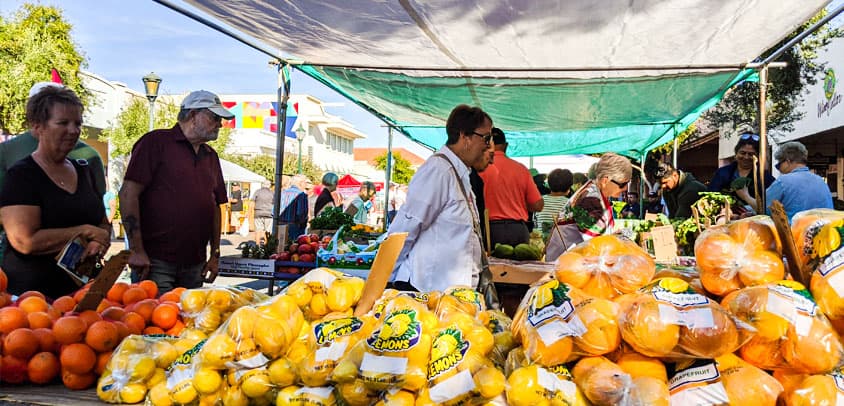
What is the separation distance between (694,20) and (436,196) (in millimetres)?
2325

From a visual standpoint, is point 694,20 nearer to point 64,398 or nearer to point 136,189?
point 136,189

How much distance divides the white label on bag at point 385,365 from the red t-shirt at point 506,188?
4.16 m

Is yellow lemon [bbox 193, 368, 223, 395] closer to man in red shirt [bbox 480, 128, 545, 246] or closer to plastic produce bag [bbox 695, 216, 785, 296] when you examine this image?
plastic produce bag [bbox 695, 216, 785, 296]

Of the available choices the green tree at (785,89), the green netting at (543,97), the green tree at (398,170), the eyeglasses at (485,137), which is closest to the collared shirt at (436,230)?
the eyeglasses at (485,137)

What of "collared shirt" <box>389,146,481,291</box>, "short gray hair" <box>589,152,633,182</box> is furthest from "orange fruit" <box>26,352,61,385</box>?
"short gray hair" <box>589,152,633,182</box>

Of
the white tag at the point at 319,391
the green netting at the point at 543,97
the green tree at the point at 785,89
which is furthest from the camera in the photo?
the green tree at the point at 785,89

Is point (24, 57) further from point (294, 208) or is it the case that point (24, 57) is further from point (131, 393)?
point (131, 393)

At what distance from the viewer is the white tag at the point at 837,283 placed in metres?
1.42

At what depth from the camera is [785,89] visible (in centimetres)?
1207

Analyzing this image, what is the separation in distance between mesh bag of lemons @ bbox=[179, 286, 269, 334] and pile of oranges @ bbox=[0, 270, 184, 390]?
0.14 metres

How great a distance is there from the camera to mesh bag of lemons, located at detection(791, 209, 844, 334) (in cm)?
143

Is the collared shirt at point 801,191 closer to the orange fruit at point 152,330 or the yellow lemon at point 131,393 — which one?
the orange fruit at point 152,330

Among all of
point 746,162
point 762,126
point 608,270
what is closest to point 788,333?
point 608,270

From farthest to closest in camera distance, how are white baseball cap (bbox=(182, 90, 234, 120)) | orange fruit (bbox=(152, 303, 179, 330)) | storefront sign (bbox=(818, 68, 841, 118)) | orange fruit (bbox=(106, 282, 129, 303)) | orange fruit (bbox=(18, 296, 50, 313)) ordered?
storefront sign (bbox=(818, 68, 841, 118))
white baseball cap (bbox=(182, 90, 234, 120))
orange fruit (bbox=(106, 282, 129, 303))
orange fruit (bbox=(152, 303, 179, 330))
orange fruit (bbox=(18, 296, 50, 313))
